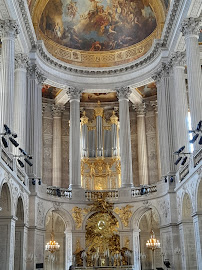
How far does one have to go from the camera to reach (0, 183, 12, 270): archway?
819 inches

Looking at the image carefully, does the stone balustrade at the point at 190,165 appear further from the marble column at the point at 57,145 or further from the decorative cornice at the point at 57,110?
the decorative cornice at the point at 57,110

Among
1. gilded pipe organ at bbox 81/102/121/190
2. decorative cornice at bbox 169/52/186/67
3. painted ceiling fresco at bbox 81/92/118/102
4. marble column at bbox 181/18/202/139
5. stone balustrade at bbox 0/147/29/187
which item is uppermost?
painted ceiling fresco at bbox 81/92/118/102

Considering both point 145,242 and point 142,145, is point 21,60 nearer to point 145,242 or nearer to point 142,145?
point 142,145

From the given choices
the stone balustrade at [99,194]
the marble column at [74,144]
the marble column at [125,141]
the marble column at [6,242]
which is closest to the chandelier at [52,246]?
the stone balustrade at [99,194]

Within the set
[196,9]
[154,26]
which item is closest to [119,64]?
[154,26]

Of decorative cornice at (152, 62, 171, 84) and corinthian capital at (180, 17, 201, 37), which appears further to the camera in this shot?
decorative cornice at (152, 62, 171, 84)

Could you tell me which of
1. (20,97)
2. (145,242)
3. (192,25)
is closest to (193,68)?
(192,25)

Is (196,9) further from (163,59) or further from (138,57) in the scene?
(138,57)

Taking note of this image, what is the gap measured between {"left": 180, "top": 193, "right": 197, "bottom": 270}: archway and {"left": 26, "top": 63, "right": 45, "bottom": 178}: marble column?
981 cm

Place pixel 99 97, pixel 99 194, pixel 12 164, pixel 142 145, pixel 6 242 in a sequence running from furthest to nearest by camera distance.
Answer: pixel 99 97 < pixel 142 145 < pixel 99 194 < pixel 12 164 < pixel 6 242

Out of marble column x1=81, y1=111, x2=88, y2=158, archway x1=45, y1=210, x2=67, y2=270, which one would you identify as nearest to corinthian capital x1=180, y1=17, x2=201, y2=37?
marble column x1=81, y1=111, x2=88, y2=158

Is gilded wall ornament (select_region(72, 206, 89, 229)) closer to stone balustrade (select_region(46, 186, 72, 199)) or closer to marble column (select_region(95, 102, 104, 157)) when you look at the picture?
stone balustrade (select_region(46, 186, 72, 199))

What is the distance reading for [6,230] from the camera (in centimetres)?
2120

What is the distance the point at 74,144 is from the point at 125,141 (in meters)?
3.89
